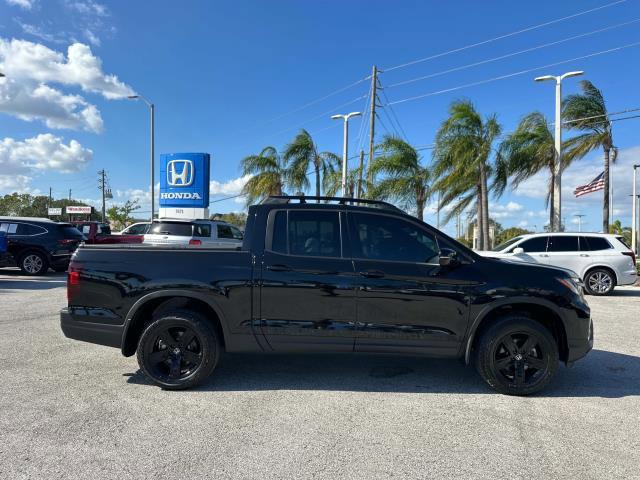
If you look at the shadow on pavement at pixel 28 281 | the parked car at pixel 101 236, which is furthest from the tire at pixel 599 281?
the shadow on pavement at pixel 28 281

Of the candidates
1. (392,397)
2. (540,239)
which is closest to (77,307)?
(392,397)

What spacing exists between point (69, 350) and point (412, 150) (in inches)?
707

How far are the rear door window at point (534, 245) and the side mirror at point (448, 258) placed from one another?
851 centimetres

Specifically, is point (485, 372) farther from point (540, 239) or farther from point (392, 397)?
point (540, 239)

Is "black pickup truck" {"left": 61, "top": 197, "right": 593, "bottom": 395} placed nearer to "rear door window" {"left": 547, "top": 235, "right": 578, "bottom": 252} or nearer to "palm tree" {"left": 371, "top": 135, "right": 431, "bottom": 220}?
"rear door window" {"left": 547, "top": 235, "right": 578, "bottom": 252}

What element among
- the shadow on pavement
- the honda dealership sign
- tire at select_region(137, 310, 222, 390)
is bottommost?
the shadow on pavement

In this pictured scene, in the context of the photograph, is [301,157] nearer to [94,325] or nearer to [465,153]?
[465,153]

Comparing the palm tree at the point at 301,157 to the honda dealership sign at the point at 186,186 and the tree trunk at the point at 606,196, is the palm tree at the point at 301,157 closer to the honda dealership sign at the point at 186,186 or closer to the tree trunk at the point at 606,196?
the honda dealership sign at the point at 186,186

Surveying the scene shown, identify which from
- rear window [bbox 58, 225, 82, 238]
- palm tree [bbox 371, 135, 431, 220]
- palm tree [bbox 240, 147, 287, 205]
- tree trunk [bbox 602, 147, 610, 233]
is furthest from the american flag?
rear window [bbox 58, 225, 82, 238]

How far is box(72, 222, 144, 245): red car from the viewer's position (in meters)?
15.8

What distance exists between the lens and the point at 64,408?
3.85 m

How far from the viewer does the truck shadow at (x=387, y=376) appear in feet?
14.7

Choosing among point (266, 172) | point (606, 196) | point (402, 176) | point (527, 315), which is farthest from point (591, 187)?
point (527, 315)

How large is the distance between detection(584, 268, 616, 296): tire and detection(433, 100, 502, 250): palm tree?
26.9 feet
